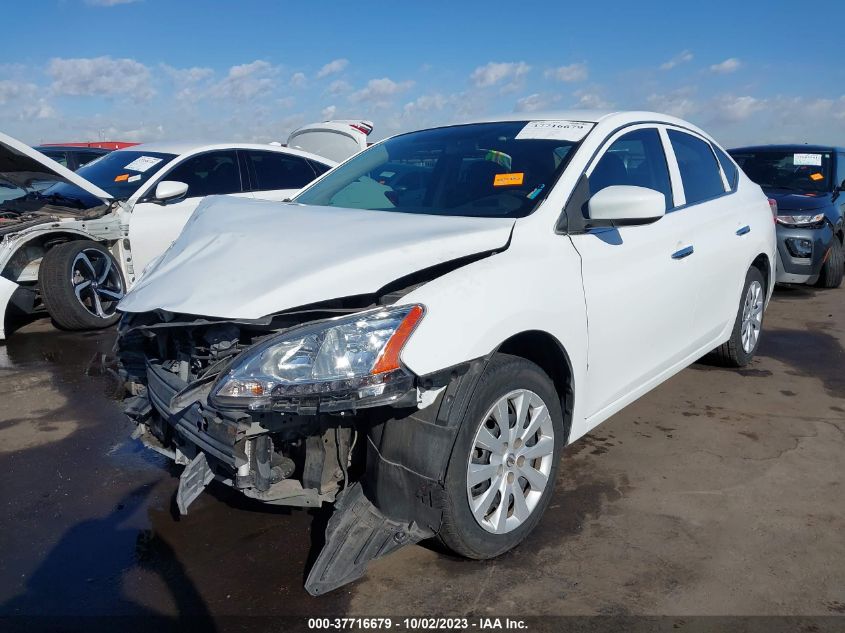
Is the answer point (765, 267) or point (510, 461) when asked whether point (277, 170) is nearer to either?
point (765, 267)

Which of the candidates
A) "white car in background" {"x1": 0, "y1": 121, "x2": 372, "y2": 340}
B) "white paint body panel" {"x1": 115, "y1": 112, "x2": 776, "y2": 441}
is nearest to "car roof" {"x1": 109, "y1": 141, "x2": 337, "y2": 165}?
"white car in background" {"x1": 0, "y1": 121, "x2": 372, "y2": 340}

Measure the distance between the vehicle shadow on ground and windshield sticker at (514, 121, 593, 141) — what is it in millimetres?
2517

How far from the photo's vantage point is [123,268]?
6.69 metres

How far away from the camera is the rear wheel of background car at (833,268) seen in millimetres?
7994

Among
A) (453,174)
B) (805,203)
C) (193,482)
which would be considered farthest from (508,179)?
(805,203)

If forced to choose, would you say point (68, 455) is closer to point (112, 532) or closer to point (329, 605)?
point (112, 532)

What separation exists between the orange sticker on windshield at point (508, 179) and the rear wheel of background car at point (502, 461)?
933 mm

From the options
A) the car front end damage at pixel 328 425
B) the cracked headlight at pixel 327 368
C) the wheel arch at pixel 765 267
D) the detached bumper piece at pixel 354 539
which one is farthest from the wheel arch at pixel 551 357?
the wheel arch at pixel 765 267

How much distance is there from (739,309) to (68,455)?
4.16m

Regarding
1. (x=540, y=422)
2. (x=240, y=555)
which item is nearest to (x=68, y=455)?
(x=240, y=555)

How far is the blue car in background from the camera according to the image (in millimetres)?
7512

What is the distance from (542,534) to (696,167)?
99.1 inches

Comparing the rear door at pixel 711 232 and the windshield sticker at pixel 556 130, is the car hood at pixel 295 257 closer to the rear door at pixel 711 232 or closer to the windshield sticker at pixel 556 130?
the windshield sticker at pixel 556 130

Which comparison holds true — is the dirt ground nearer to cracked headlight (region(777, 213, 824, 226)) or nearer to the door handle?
the door handle
